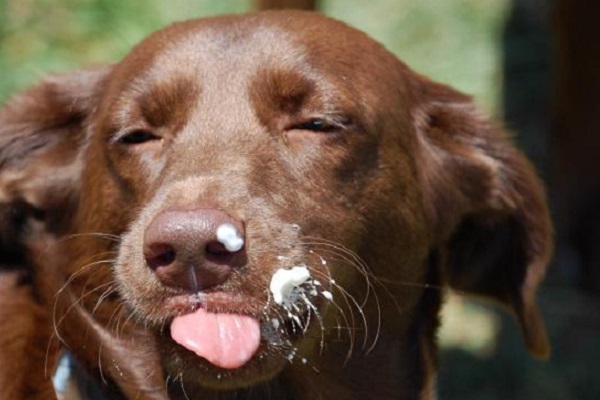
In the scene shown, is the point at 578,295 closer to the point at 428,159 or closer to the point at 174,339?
the point at 428,159

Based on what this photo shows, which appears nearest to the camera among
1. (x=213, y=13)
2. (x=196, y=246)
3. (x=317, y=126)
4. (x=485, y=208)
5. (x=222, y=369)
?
(x=196, y=246)

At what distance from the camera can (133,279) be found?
11.5 feet

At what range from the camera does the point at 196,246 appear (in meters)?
3.24

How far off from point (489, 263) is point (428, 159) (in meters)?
0.40

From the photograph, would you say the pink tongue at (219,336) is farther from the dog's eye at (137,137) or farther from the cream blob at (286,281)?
the dog's eye at (137,137)

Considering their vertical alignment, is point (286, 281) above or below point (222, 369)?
above

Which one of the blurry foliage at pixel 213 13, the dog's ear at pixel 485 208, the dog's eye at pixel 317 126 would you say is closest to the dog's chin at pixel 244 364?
the dog's eye at pixel 317 126

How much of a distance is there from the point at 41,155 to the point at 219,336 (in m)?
1.13

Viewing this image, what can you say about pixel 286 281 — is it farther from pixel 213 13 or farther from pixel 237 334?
pixel 213 13

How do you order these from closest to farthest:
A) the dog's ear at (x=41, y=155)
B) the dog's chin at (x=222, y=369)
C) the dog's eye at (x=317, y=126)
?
the dog's chin at (x=222, y=369), the dog's eye at (x=317, y=126), the dog's ear at (x=41, y=155)

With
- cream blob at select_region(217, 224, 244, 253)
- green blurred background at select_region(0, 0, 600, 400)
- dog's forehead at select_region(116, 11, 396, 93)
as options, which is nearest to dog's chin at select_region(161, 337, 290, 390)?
cream blob at select_region(217, 224, 244, 253)

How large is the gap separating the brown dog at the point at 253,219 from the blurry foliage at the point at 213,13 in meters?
2.39

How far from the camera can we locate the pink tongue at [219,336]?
331 cm

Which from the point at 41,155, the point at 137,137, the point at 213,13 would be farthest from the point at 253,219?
Answer: the point at 213,13
